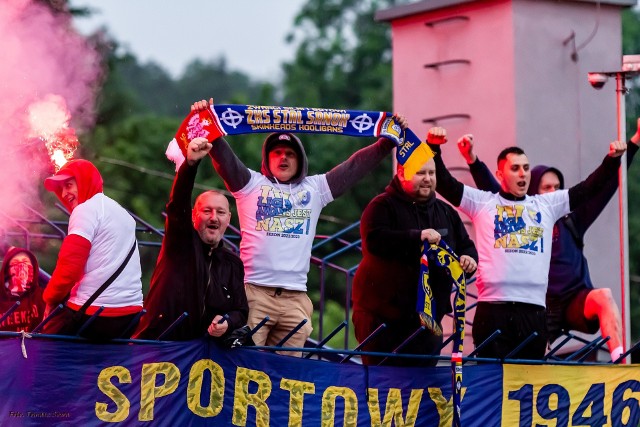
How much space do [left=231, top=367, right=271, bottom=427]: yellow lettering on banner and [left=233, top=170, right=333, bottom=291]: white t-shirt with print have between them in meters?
0.74

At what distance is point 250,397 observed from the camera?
7.62m

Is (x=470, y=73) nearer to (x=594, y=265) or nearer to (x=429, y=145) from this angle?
(x=594, y=265)

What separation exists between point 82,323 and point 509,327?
3.11 m

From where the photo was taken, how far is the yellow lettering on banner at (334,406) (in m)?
7.98

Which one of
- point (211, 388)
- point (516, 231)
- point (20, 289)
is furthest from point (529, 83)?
point (211, 388)

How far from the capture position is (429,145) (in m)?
8.89

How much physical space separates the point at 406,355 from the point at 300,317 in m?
0.71

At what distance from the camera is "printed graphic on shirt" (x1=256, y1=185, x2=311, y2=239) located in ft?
26.9

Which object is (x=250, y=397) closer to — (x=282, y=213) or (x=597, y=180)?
(x=282, y=213)

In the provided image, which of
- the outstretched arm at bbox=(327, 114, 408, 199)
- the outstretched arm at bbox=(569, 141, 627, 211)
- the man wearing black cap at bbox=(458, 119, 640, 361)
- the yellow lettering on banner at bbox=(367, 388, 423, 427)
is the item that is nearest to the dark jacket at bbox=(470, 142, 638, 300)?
the man wearing black cap at bbox=(458, 119, 640, 361)

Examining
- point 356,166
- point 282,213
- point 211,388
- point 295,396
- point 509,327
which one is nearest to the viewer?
point 211,388

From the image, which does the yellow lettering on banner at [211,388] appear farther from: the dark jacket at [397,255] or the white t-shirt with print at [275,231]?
the dark jacket at [397,255]

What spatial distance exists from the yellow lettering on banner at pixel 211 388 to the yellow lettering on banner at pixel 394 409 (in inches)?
44.1

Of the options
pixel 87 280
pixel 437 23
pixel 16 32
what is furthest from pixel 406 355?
pixel 437 23
